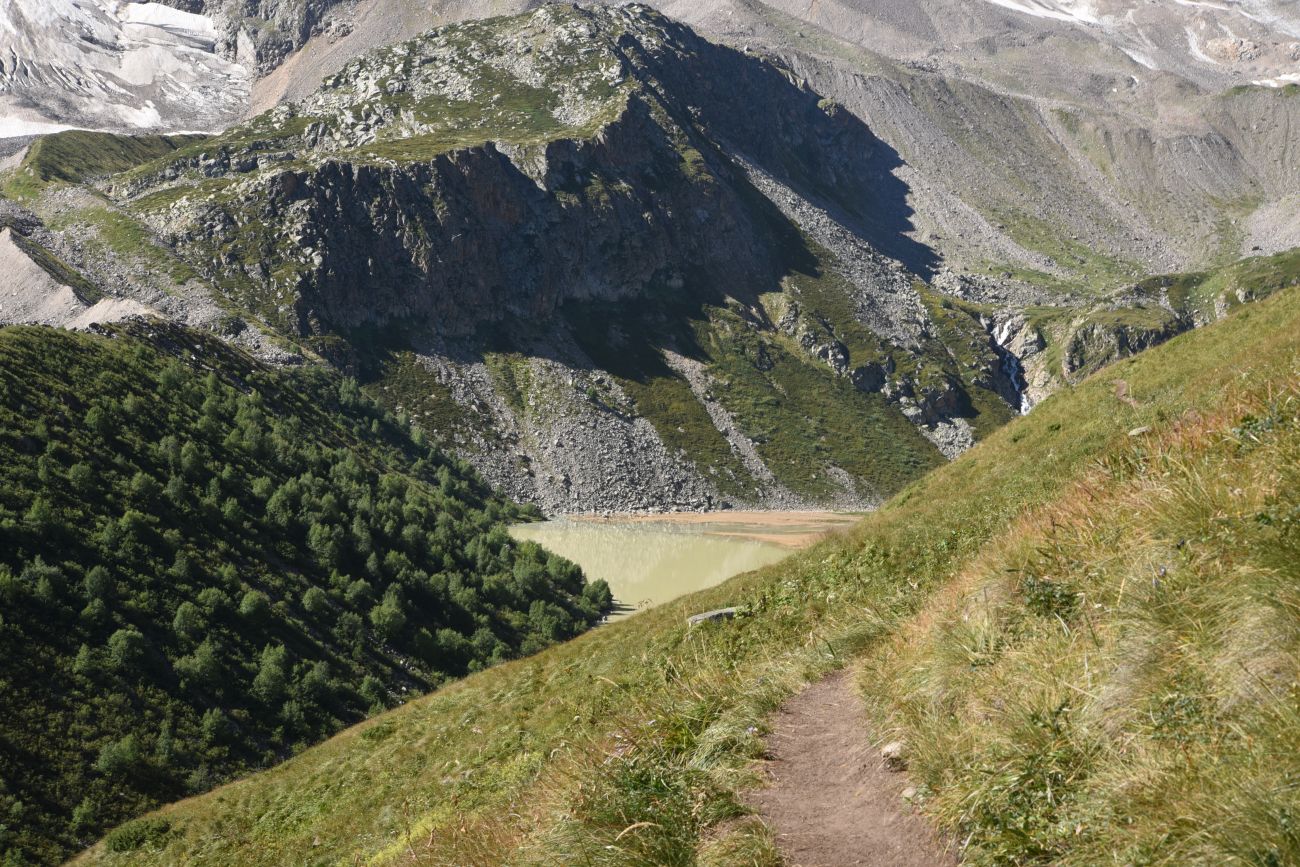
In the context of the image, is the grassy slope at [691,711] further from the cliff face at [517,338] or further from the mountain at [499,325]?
the mountain at [499,325]

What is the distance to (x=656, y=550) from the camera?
123 metres

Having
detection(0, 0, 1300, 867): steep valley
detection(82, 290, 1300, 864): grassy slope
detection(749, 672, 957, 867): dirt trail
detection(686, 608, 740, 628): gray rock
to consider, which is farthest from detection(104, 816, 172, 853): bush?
detection(749, 672, 957, 867): dirt trail

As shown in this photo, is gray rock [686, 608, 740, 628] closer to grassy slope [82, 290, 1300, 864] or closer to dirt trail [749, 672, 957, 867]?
grassy slope [82, 290, 1300, 864]

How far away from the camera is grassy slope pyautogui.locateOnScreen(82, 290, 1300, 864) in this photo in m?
7.76

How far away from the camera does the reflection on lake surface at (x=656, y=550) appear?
108 metres

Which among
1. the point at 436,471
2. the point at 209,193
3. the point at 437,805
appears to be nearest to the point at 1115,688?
the point at 437,805

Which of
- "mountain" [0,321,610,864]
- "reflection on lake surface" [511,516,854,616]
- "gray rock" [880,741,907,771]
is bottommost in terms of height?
"reflection on lake surface" [511,516,854,616]

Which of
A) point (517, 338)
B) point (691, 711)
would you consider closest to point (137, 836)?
point (691, 711)

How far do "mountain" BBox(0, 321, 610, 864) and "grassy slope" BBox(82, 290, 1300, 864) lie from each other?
2643 cm

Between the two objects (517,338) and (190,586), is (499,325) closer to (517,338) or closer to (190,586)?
(517,338)

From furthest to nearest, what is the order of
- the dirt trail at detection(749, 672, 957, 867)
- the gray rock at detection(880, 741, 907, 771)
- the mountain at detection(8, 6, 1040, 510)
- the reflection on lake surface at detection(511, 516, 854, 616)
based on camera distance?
the mountain at detection(8, 6, 1040, 510) < the reflection on lake surface at detection(511, 516, 854, 616) < the gray rock at detection(880, 741, 907, 771) < the dirt trail at detection(749, 672, 957, 867)

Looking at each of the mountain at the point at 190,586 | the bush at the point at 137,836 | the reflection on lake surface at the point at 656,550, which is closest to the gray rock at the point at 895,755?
the bush at the point at 137,836

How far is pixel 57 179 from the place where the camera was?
7456 inches

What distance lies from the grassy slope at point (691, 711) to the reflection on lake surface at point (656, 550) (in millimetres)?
74694
